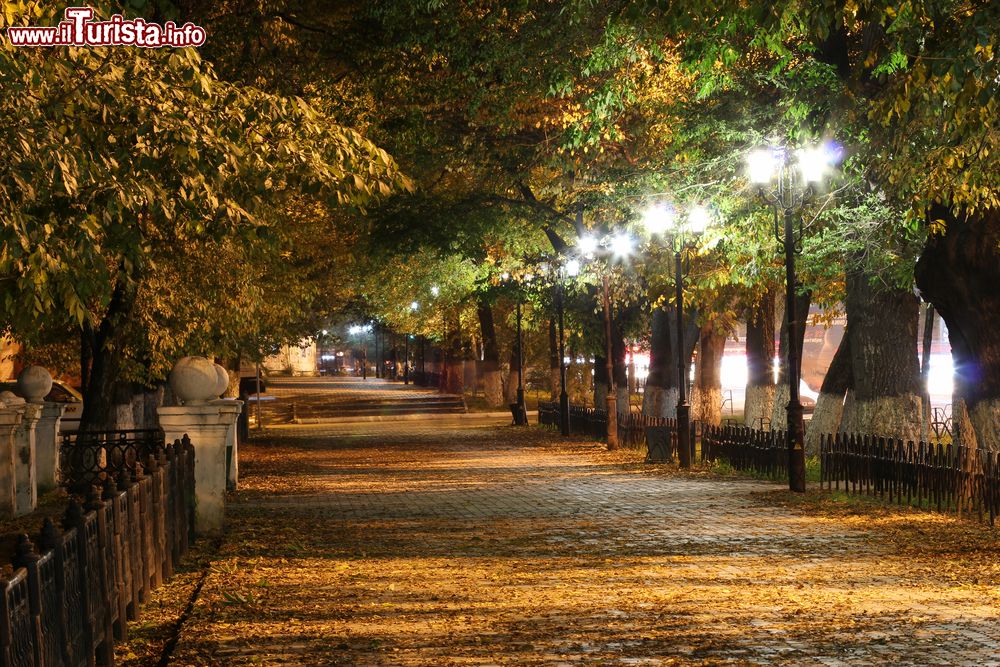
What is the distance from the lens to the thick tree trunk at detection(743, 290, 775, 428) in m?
34.3

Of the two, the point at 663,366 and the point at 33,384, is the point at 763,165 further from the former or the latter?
the point at 663,366

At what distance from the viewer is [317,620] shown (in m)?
9.70

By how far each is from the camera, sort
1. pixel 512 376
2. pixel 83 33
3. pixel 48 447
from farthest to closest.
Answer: pixel 512 376 → pixel 48 447 → pixel 83 33

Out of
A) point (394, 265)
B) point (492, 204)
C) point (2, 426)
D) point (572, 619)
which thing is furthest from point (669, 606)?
point (394, 265)

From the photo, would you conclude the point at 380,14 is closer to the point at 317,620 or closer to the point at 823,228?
the point at 823,228

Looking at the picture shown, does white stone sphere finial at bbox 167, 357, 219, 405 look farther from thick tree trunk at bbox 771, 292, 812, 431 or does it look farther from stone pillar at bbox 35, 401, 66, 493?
thick tree trunk at bbox 771, 292, 812, 431

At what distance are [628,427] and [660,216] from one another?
375 inches

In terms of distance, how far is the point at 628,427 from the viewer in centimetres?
3044

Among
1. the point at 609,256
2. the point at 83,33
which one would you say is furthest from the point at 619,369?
the point at 83,33

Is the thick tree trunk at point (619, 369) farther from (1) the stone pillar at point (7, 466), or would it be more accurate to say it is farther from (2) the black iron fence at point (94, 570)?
(2) the black iron fence at point (94, 570)

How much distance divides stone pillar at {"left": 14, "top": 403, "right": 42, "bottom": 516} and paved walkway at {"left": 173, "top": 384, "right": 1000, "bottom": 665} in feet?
10.1

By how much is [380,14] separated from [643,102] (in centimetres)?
494

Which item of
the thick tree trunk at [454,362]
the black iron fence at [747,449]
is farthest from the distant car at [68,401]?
the thick tree trunk at [454,362]

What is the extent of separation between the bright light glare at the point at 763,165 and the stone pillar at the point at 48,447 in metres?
11.9
